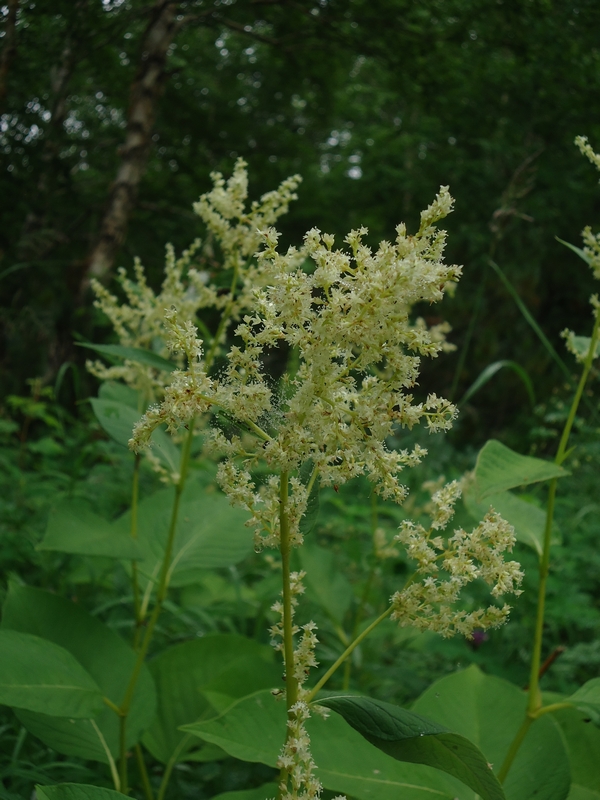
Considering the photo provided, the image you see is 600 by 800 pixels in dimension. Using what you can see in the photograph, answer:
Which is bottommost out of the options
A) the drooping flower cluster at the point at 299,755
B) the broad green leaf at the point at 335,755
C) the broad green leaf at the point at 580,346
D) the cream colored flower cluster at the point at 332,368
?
the broad green leaf at the point at 335,755

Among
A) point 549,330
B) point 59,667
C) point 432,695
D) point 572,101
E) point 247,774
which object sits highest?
point 572,101

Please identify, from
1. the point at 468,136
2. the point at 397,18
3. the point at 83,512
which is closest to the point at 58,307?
the point at 83,512

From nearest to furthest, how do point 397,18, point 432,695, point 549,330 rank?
1. point 432,695
2. point 397,18
3. point 549,330

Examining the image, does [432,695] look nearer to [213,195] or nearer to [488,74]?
[213,195]

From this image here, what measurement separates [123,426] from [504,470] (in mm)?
1097

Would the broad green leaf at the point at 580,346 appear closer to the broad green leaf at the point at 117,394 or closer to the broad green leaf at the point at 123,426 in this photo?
the broad green leaf at the point at 123,426

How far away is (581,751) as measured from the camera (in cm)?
164

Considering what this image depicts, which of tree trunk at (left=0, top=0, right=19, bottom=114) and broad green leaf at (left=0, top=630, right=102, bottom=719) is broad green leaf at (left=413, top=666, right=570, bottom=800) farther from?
tree trunk at (left=0, top=0, right=19, bottom=114)

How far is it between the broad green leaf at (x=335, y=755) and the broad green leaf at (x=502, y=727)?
15 cm

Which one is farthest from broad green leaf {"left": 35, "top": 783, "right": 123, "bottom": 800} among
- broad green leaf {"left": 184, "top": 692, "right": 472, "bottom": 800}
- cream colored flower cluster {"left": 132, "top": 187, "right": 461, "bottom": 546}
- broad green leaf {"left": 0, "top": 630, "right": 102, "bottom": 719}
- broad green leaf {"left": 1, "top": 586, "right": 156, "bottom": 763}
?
broad green leaf {"left": 1, "top": 586, "right": 156, "bottom": 763}

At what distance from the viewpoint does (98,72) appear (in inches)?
210

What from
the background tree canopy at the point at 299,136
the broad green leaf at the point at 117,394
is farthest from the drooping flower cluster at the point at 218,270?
the background tree canopy at the point at 299,136

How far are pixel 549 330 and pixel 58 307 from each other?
7202mm

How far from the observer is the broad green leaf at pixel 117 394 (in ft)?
7.54
